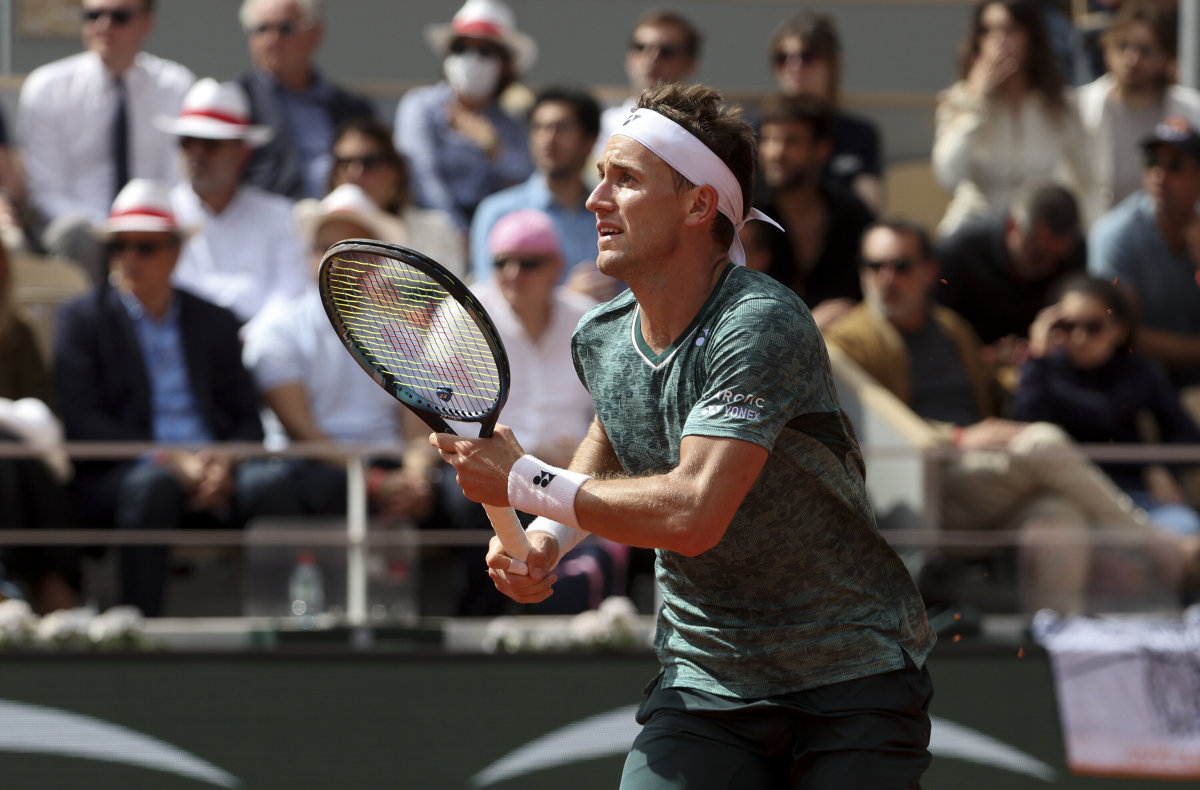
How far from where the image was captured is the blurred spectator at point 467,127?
8016 millimetres

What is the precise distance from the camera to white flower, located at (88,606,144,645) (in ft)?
Result: 18.0

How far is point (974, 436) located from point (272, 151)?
3741mm

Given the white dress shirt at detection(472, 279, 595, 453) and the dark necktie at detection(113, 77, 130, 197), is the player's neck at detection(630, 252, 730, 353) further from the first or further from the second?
the dark necktie at detection(113, 77, 130, 197)

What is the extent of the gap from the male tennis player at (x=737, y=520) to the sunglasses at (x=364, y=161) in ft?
14.9

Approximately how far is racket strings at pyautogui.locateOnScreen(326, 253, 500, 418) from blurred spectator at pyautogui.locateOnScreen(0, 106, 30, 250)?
5.02 metres

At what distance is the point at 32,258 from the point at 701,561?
17.5 feet

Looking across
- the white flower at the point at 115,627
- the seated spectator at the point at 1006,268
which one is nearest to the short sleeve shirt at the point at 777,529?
the white flower at the point at 115,627

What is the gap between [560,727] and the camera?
559cm

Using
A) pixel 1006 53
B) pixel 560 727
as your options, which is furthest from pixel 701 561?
pixel 1006 53

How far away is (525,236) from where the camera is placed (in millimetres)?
6402

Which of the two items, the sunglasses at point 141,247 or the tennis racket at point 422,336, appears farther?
the sunglasses at point 141,247

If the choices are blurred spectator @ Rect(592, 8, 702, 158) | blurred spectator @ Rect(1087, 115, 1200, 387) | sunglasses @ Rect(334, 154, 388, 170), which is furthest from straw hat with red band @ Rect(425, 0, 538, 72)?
blurred spectator @ Rect(1087, 115, 1200, 387)

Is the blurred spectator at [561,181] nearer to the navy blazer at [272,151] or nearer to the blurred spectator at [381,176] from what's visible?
the blurred spectator at [381,176]

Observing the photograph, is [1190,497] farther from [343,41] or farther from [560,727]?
[343,41]
